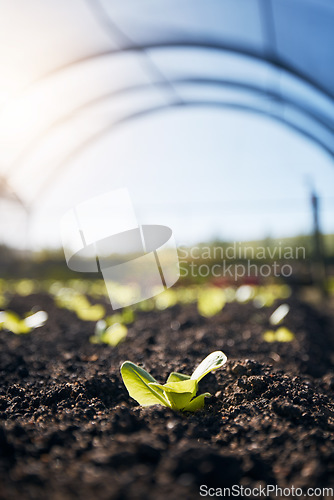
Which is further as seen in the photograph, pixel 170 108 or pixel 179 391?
pixel 170 108

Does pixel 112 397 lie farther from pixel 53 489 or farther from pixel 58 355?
pixel 58 355

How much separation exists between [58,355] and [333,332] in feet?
7.15

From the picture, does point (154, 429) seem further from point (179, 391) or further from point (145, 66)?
point (145, 66)

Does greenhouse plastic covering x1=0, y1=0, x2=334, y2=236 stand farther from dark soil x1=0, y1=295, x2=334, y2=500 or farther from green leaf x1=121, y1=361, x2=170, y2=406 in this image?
green leaf x1=121, y1=361, x2=170, y2=406

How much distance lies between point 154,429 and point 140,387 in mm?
264

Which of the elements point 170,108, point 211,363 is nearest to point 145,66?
point 170,108

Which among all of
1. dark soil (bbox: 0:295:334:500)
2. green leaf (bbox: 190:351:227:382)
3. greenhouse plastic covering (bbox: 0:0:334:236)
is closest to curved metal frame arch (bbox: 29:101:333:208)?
greenhouse plastic covering (bbox: 0:0:334:236)

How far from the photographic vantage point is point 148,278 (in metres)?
6.98

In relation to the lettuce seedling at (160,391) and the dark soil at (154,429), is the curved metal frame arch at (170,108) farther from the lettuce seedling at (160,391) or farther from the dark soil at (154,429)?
the lettuce seedling at (160,391)

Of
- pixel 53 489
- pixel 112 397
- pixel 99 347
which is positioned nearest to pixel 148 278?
pixel 99 347

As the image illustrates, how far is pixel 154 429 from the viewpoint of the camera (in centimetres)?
93

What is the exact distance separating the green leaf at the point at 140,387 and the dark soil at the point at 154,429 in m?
0.05

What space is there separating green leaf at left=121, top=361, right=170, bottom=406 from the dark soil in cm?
5

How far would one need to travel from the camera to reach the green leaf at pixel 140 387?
1.17 metres
